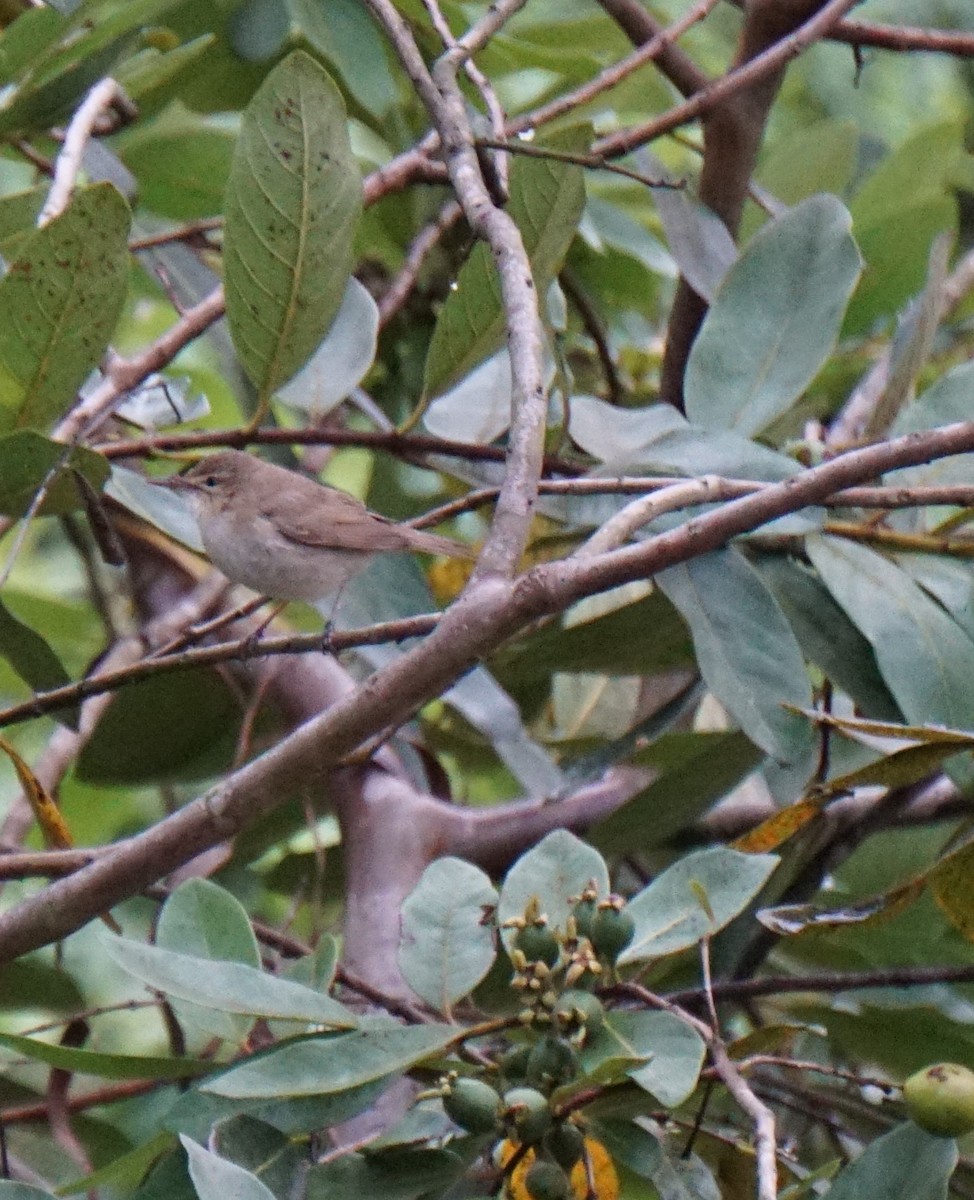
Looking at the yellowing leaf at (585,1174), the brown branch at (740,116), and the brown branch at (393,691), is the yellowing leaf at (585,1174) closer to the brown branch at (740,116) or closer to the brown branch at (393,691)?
the brown branch at (393,691)

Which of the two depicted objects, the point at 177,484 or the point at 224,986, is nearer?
the point at 224,986

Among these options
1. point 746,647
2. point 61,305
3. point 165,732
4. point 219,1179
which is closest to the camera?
point 219,1179

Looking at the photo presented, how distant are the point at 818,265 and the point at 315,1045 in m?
1.35

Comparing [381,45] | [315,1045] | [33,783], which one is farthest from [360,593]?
[315,1045]

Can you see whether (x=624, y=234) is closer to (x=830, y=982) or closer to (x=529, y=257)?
(x=529, y=257)

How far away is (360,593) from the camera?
101 inches

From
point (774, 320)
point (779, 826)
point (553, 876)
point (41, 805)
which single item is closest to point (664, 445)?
point (774, 320)

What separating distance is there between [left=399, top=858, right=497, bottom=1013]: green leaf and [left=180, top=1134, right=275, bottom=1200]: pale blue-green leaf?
363 mm

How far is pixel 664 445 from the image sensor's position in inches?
87.1

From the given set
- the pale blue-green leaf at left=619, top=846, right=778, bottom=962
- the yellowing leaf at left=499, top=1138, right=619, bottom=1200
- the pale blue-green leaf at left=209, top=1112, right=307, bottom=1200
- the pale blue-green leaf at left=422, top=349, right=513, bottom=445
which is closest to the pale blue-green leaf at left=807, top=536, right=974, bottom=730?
the pale blue-green leaf at left=619, top=846, right=778, bottom=962

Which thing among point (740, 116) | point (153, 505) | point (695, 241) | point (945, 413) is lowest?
point (945, 413)

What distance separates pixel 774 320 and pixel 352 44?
0.88 m

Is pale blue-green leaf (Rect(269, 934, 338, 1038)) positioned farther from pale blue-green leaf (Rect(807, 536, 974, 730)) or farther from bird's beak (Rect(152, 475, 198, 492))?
bird's beak (Rect(152, 475, 198, 492))

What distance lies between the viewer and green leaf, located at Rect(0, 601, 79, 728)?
2146 mm
